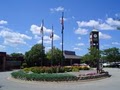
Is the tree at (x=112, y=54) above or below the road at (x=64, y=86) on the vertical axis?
above

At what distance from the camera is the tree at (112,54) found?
303 feet

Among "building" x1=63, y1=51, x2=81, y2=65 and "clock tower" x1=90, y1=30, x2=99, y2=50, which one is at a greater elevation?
"clock tower" x1=90, y1=30, x2=99, y2=50

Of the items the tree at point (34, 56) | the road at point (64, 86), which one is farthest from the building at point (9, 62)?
the road at point (64, 86)

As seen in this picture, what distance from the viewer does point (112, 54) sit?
93.1 m

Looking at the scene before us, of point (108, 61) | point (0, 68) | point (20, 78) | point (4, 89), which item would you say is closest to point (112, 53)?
point (108, 61)

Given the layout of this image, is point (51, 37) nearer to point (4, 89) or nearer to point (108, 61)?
point (4, 89)

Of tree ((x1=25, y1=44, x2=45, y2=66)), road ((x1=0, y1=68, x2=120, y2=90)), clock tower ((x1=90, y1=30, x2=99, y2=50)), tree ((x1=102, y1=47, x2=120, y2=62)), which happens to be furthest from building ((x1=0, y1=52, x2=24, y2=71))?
road ((x1=0, y1=68, x2=120, y2=90))

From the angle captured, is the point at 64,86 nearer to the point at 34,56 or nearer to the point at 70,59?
the point at 34,56

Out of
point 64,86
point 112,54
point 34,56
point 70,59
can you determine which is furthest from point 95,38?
point 64,86

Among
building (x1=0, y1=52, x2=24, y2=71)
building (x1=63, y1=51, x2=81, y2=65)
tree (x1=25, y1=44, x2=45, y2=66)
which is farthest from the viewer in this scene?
building (x1=63, y1=51, x2=81, y2=65)

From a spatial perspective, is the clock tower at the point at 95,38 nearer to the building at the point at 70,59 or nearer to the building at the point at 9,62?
the building at the point at 70,59

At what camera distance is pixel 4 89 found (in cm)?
2392

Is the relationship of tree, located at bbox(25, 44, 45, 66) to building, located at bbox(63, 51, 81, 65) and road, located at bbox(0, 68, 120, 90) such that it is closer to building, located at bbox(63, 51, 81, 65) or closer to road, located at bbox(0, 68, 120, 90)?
building, located at bbox(63, 51, 81, 65)

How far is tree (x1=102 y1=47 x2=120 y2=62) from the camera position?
9250cm
